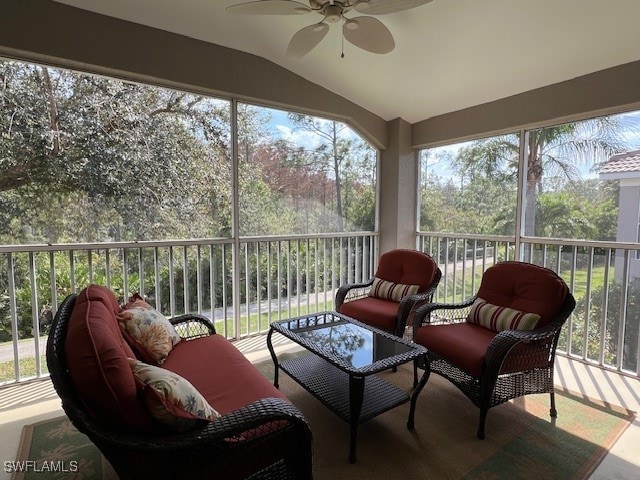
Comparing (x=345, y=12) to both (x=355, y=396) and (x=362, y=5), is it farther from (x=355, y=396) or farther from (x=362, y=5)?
(x=355, y=396)

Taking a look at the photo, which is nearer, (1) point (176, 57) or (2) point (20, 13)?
(2) point (20, 13)

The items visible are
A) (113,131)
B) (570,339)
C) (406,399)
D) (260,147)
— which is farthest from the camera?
(260,147)

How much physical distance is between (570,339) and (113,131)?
4292 mm

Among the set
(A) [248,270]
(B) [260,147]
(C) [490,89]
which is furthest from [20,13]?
(C) [490,89]

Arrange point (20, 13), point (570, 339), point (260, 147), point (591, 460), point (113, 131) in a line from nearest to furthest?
point (591, 460)
point (20, 13)
point (113, 131)
point (570, 339)
point (260, 147)

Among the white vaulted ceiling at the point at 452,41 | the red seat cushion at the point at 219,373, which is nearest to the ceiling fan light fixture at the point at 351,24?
the white vaulted ceiling at the point at 452,41

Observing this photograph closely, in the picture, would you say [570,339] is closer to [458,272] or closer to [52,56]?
[458,272]

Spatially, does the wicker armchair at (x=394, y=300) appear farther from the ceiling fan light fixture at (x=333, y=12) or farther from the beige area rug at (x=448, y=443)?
the ceiling fan light fixture at (x=333, y=12)

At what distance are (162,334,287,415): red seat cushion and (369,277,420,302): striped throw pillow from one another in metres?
1.60

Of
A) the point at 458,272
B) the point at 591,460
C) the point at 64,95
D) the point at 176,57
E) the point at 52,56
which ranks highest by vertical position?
the point at 176,57

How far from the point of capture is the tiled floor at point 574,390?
6.03 ft

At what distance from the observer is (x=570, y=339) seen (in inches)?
127

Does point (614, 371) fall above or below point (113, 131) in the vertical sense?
below

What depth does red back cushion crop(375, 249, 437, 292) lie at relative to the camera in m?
3.20
